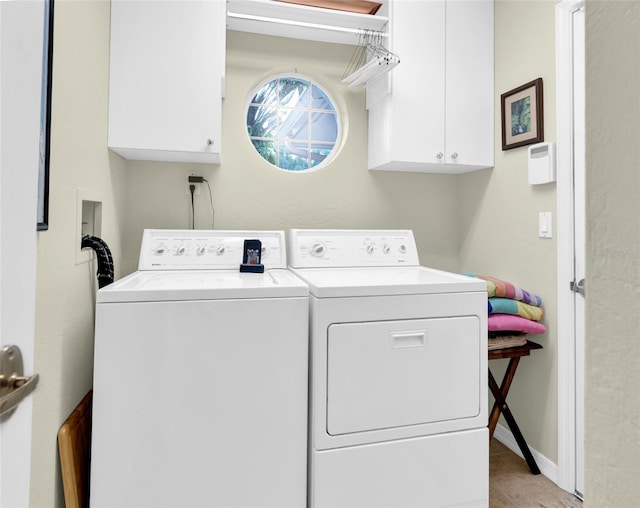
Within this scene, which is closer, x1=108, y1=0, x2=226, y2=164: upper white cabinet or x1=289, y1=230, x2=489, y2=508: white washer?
x1=289, y1=230, x2=489, y2=508: white washer

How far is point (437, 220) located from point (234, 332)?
5.81 feet

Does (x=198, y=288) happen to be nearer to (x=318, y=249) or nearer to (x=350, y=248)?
(x=318, y=249)

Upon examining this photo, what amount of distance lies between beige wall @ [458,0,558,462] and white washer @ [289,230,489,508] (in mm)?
629

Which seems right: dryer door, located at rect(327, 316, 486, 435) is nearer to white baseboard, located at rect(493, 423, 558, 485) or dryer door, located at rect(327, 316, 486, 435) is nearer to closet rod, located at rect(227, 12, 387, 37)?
white baseboard, located at rect(493, 423, 558, 485)

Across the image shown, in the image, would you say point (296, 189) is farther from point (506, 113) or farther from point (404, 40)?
point (506, 113)

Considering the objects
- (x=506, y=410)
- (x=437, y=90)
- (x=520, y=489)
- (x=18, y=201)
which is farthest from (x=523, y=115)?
(x=18, y=201)

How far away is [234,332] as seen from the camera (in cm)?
143

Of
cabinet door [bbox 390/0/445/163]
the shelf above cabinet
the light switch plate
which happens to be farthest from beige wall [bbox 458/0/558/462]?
the shelf above cabinet

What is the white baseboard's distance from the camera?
6.57ft

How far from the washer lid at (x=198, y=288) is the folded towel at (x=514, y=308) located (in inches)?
39.4

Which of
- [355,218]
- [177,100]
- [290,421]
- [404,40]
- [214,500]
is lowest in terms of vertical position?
[214,500]
